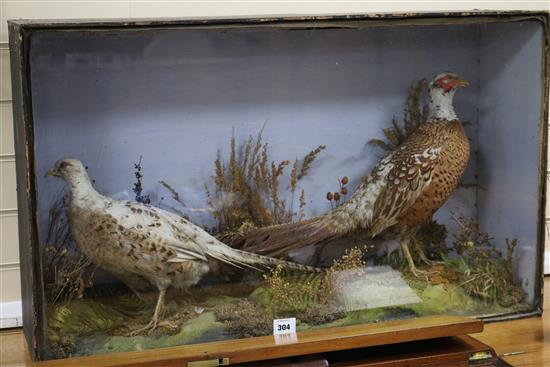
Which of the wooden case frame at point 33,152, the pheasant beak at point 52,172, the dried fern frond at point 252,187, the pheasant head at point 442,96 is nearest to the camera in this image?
the wooden case frame at point 33,152

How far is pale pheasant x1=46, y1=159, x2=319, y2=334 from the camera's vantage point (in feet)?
7.25

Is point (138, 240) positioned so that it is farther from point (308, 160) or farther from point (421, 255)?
point (421, 255)

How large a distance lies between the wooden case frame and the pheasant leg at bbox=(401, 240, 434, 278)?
25 centimetres

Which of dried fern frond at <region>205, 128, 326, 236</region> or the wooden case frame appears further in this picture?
dried fern frond at <region>205, 128, 326, 236</region>

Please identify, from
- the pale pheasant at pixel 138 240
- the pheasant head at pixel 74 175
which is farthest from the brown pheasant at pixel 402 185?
the pheasant head at pixel 74 175

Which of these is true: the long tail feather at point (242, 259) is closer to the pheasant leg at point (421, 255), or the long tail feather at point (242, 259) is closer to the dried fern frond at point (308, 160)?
the dried fern frond at point (308, 160)

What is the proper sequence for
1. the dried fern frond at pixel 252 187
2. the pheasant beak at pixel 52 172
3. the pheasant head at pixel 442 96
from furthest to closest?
1. the pheasant head at pixel 442 96
2. the dried fern frond at pixel 252 187
3. the pheasant beak at pixel 52 172

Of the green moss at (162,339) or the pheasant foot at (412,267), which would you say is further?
the pheasant foot at (412,267)

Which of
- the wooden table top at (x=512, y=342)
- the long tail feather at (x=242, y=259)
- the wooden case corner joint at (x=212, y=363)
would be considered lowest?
the wooden table top at (x=512, y=342)

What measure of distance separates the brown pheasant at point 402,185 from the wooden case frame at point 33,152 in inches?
10.4

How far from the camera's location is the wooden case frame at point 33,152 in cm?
201

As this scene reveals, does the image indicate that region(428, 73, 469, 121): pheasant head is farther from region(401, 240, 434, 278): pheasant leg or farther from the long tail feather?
the long tail feather

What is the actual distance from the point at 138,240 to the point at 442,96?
852 millimetres

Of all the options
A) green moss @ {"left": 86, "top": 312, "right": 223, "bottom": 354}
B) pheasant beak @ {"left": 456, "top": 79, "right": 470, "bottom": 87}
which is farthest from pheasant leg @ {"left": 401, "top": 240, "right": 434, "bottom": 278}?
green moss @ {"left": 86, "top": 312, "right": 223, "bottom": 354}
